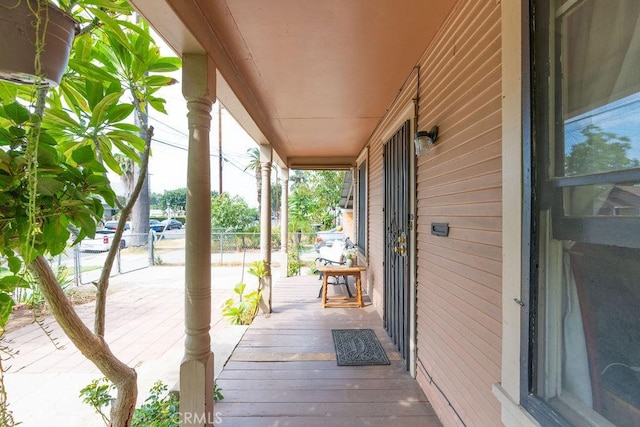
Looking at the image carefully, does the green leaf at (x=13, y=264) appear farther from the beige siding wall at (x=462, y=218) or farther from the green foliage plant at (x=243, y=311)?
the green foliage plant at (x=243, y=311)

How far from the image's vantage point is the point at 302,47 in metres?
1.90

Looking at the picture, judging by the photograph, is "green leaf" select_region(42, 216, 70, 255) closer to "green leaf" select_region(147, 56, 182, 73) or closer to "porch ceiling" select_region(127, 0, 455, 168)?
"green leaf" select_region(147, 56, 182, 73)

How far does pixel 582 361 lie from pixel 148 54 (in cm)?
205

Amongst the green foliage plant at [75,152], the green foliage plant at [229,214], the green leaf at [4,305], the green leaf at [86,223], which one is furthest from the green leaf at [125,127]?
the green foliage plant at [229,214]

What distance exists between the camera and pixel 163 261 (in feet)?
33.1

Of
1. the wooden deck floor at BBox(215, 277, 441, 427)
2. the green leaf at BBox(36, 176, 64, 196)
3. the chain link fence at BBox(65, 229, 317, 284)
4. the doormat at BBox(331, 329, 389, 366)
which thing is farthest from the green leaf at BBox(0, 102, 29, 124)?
the chain link fence at BBox(65, 229, 317, 284)

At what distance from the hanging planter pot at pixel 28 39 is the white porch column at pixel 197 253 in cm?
76

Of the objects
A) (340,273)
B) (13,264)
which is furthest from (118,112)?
(340,273)

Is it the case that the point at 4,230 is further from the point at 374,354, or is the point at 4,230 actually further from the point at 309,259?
the point at 309,259

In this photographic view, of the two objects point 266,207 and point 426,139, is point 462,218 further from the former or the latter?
point 266,207

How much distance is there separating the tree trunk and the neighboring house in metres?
0.38

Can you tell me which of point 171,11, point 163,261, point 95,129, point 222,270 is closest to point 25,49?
point 95,129

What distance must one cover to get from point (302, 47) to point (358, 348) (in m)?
2.55

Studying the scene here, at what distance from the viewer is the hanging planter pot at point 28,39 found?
0.85 metres
